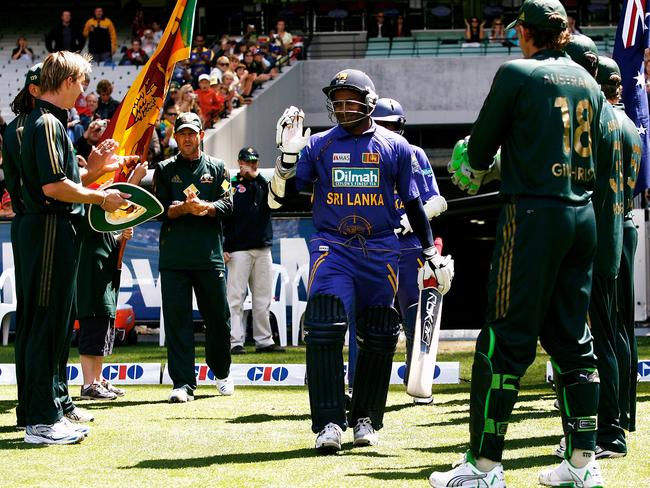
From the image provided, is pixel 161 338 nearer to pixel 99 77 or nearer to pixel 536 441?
pixel 536 441

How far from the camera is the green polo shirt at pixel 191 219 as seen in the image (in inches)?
357

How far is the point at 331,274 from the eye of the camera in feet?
21.2

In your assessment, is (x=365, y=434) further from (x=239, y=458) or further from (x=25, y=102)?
(x=25, y=102)

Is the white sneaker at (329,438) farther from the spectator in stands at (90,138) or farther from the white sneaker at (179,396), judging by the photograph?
the spectator in stands at (90,138)

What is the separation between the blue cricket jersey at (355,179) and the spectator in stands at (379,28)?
22.7 meters

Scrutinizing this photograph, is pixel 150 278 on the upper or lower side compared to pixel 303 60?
lower

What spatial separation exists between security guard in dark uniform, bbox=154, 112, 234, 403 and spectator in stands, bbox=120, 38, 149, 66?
1785cm

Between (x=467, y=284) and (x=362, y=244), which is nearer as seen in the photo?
(x=362, y=244)

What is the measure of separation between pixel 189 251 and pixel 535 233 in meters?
4.43

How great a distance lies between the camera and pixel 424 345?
787 cm

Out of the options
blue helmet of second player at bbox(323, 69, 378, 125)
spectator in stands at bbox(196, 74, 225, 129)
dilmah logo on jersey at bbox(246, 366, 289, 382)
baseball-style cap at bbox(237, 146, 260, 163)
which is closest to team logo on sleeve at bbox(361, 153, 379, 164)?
blue helmet of second player at bbox(323, 69, 378, 125)

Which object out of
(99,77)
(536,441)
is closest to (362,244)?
(536,441)

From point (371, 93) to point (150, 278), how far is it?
324 inches

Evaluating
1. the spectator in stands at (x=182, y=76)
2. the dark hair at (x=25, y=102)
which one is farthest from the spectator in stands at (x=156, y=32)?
the dark hair at (x=25, y=102)
